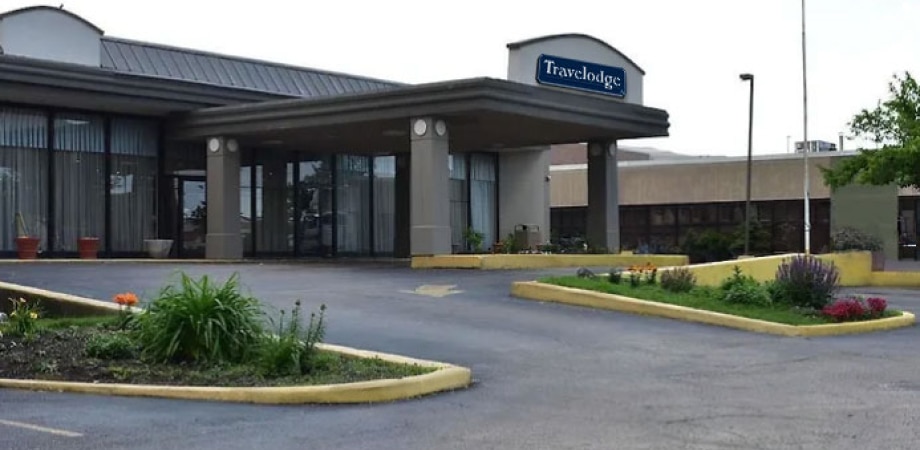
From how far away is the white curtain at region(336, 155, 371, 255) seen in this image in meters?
35.6

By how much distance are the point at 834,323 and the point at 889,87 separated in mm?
15623

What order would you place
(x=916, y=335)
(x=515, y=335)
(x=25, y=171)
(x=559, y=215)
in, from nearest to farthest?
(x=515, y=335) → (x=916, y=335) → (x=25, y=171) → (x=559, y=215)

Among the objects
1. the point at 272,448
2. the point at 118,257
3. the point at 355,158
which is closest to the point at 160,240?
the point at 118,257

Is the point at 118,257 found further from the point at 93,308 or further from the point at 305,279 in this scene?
the point at 93,308

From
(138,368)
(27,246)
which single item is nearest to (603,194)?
(27,246)

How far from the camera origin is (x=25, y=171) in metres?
27.6

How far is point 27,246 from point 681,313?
1655cm

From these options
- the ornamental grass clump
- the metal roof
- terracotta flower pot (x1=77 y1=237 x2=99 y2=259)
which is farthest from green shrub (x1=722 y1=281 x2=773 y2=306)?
terracotta flower pot (x1=77 y1=237 x2=99 y2=259)

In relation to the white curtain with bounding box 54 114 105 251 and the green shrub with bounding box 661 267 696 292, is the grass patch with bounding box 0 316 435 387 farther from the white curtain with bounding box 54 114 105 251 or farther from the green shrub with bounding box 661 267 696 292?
the white curtain with bounding box 54 114 105 251

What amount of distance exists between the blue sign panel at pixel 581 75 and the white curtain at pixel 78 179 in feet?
39.3

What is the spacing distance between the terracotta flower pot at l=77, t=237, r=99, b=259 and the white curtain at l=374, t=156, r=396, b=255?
1075cm

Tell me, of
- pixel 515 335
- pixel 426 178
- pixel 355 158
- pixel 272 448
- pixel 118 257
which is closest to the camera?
pixel 272 448

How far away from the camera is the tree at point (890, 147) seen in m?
28.2

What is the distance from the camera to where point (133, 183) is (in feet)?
98.9
